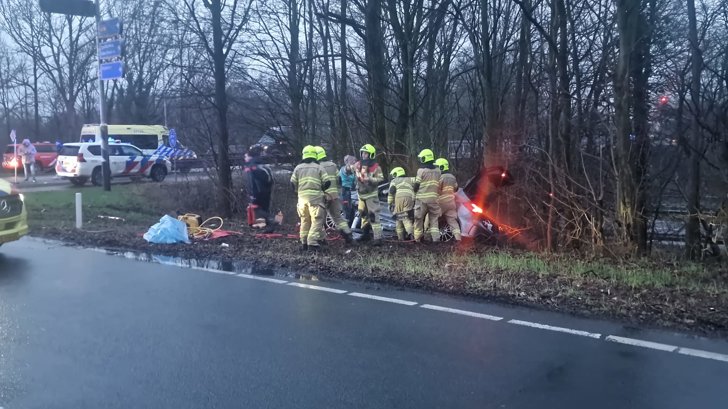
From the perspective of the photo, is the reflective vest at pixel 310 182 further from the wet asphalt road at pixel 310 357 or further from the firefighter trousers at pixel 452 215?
the wet asphalt road at pixel 310 357

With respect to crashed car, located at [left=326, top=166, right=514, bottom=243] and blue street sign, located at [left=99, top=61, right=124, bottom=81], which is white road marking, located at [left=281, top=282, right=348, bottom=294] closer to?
crashed car, located at [left=326, top=166, right=514, bottom=243]

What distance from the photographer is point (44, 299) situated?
24.2 ft

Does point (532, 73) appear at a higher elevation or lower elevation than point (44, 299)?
higher

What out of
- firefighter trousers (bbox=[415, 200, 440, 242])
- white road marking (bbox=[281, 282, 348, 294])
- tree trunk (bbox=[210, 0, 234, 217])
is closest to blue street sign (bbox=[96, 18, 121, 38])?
tree trunk (bbox=[210, 0, 234, 217])

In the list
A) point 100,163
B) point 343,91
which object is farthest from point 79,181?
point 343,91

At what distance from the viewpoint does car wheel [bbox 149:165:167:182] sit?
1136 inches

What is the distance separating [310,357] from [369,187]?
6.04 metres

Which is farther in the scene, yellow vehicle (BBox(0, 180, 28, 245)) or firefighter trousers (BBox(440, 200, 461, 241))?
firefighter trousers (BBox(440, 200, 461, 241))

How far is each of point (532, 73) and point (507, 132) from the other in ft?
9.12

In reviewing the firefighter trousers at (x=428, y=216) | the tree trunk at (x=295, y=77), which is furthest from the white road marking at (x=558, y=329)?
the tree trunk at (x=295, y=77)

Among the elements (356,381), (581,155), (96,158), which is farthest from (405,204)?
(96,158)

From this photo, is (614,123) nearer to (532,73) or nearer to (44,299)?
(532,73)

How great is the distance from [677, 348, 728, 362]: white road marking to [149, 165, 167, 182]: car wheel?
2608 cm

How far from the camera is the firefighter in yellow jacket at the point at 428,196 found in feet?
35.5
